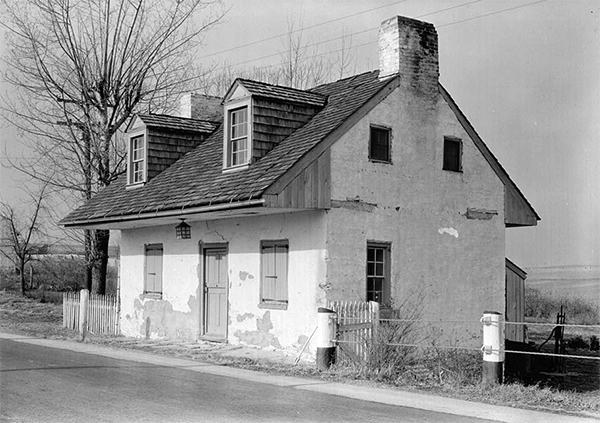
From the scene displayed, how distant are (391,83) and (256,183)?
4.21 metres

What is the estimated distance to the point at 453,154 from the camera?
64.2 feet

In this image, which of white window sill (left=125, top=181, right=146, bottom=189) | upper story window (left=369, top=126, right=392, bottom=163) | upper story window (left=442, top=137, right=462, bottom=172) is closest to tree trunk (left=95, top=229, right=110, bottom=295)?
white window sill (left=125, top=181, right=146, bottom=189)

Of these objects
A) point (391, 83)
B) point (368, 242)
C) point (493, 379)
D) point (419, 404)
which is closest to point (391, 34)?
point (391, 83)

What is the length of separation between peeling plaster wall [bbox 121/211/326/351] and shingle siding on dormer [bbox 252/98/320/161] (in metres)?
1.75

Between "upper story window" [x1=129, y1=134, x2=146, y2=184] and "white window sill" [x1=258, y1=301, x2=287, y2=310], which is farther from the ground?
"upper story window" [x1=129, y1=134, x2=146, y2=184]

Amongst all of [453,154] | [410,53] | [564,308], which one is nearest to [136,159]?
[410,53]

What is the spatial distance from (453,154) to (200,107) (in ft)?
34.1

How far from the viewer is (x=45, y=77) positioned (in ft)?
101

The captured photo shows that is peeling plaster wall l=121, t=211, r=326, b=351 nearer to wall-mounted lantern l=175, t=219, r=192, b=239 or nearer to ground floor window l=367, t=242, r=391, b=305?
wall-mounted lantern l=175, t=219, r=192, b=239

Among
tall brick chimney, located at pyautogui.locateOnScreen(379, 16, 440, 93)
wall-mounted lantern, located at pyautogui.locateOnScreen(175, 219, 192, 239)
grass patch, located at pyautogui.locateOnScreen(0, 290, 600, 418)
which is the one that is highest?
tall brick chimney, located at pyautogui.locateOnScreen(379, 16, 440, 93)

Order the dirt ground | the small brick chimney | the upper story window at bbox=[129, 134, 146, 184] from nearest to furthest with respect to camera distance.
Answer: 1. the dirt ground
2. the upper story window at bbox=[129, 134, 146, 184]
3. the small brick chimney

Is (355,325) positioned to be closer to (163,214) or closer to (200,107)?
(163,214)

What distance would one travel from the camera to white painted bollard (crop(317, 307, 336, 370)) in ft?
48.9

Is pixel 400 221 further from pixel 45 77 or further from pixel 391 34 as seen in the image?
pixel 45 77
